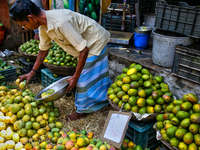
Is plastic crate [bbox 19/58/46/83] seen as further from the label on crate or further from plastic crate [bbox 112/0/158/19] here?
plastic crate [bbox 112/0/158/19]

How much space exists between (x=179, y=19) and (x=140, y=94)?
1.33m

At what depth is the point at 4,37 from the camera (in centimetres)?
659

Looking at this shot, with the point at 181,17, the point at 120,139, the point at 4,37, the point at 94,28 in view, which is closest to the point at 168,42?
the point at 181,17

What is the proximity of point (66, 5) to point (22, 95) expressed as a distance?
3640 mm

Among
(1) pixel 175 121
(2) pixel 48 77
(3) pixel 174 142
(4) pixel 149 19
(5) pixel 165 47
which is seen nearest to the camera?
(3) pixel 174 142

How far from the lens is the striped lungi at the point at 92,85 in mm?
2909

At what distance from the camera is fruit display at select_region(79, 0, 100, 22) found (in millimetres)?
5285

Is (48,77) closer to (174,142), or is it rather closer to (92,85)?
(92,85)

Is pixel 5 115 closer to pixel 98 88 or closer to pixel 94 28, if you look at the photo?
pixel 98 88

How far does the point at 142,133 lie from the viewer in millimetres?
2311

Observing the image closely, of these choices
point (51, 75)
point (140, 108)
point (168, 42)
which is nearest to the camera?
point (140, 108)

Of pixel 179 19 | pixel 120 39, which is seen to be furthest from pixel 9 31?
pixel 179 19

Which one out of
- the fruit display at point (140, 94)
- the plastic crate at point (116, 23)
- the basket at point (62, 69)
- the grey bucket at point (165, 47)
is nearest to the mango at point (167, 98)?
the fruit display at point (140, 94)

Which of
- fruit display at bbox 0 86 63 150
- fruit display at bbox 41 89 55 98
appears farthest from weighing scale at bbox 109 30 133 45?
fruit display at bbox 0 86 63 150
